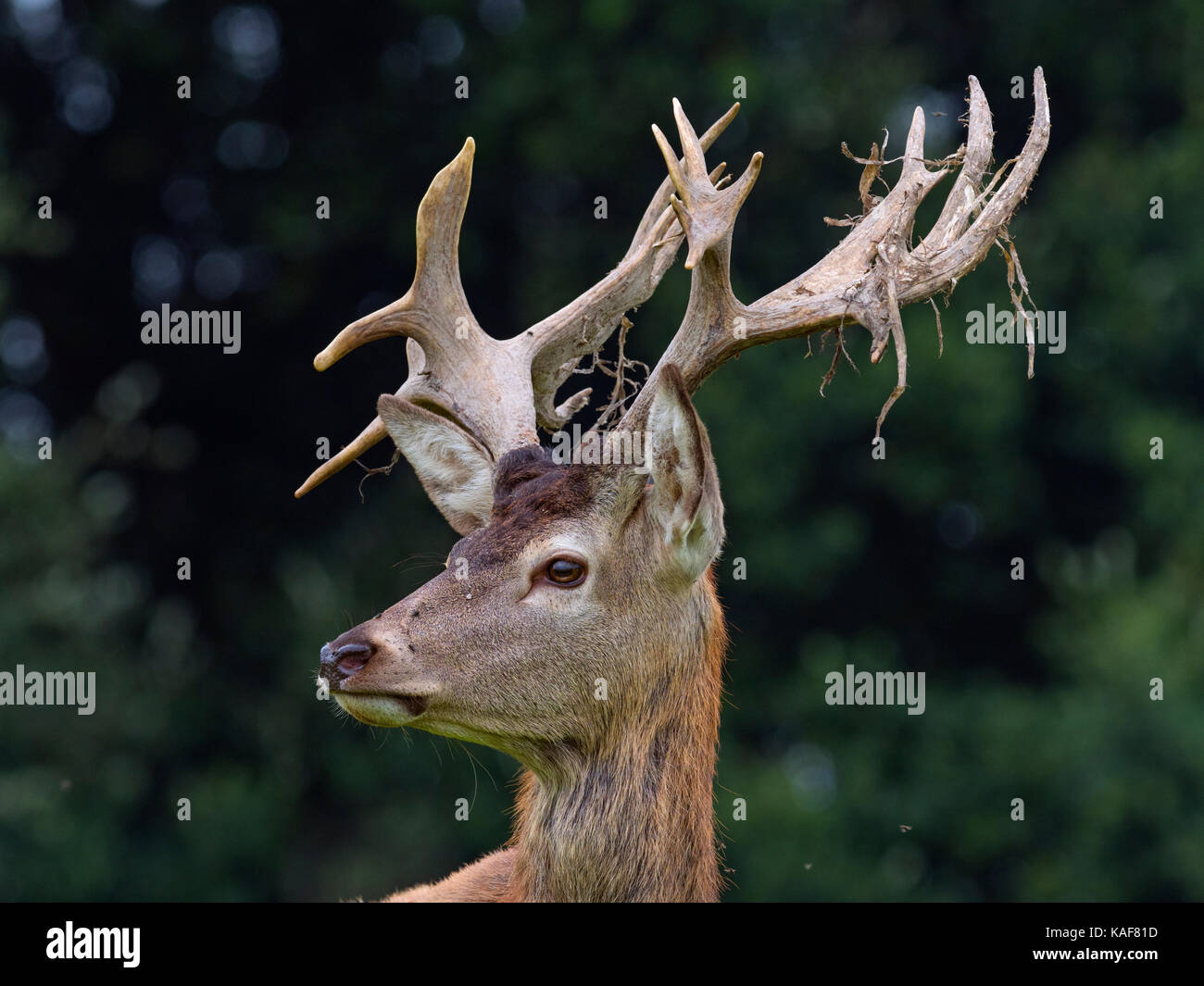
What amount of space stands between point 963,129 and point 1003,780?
20.7 ft

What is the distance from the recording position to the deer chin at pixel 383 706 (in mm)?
4773

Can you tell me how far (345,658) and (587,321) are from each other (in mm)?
1738

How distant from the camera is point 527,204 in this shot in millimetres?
17578

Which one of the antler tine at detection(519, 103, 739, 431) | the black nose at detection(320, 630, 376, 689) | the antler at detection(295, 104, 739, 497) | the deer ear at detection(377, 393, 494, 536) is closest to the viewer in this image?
the black nose at detection(320, 630, 376, 689)

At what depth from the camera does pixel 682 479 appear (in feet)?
16.8

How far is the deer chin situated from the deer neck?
0.54 meters

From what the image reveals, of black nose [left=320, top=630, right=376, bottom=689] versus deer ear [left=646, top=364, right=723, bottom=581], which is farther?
deer ear [left=646, top=364, right=723, bottom=581]

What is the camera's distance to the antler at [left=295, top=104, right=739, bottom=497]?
577cm

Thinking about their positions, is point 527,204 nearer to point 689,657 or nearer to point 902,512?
point 902,512
